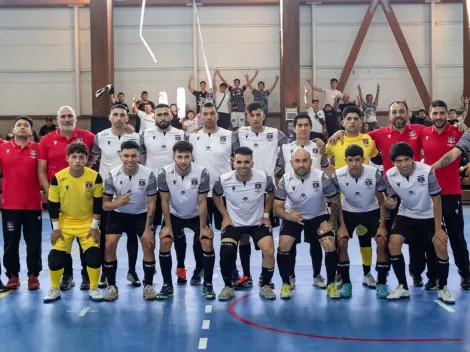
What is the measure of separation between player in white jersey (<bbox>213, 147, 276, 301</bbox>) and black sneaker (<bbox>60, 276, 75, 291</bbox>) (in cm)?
189

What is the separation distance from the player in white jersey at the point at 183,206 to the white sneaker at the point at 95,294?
2.04ft

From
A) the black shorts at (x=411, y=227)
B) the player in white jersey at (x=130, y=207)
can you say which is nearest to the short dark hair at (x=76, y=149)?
the player in white jersey at (x=130, y=207)

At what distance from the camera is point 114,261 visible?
6.99 m

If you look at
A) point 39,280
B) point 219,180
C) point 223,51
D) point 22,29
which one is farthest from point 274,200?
point 22,29

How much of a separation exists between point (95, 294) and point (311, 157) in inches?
115

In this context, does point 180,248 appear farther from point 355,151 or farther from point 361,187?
point 355,151

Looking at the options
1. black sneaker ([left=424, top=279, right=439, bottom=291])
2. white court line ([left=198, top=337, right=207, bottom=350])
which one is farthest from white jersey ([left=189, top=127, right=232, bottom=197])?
black sneaker ([left=424, top=279, right=439, bottom=291])

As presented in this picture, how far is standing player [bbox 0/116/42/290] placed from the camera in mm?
7305

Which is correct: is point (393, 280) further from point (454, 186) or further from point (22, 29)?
point (22, 29)

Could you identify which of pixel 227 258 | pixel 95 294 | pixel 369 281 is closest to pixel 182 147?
pixel 227 258

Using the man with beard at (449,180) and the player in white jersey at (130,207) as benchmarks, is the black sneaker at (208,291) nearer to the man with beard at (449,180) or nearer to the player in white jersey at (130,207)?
the player in white jersey at (130,207)

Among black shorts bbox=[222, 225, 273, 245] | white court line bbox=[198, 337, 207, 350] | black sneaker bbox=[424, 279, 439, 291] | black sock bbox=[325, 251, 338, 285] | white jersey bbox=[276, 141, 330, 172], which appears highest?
white jersey bbox=[276, 141, 330, 172]

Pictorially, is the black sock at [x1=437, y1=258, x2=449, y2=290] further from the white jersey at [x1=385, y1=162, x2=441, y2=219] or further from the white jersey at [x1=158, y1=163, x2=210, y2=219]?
the white jersey at [x1=158, y1=163, x2=210, y2=219]

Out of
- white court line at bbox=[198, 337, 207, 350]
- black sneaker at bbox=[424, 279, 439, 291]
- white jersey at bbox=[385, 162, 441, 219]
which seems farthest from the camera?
black sneaker at bbox=[424, 279, 439, 291]
